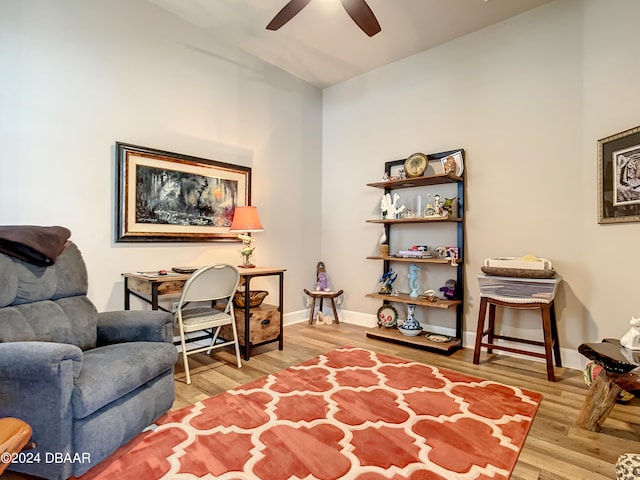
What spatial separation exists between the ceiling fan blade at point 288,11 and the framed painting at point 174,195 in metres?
1.39

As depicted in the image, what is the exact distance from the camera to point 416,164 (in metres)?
3.58

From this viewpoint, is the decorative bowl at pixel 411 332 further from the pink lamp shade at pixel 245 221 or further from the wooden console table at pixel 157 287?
the pink lamp shade at pixel 245 221

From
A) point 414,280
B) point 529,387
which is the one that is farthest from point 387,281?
point 529,387

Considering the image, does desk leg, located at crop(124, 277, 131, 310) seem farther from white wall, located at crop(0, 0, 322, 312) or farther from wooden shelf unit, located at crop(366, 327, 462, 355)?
wooden shelf unit, located at crop(366, 327, 462, 355)

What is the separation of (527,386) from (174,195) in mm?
3226

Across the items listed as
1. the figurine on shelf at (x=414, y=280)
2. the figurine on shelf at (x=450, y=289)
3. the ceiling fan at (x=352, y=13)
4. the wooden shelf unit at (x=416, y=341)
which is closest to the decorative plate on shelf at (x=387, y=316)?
the wooden shelf unit at (x=416, y=341)

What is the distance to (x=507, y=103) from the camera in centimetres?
316

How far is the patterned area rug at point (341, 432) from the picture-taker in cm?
153

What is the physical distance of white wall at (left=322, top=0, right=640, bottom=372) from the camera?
8.13ft

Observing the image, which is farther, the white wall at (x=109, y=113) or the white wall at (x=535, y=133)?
the white wall at (x=535, y=133)

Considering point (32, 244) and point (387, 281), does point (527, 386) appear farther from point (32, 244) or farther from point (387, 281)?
point (32, 244)

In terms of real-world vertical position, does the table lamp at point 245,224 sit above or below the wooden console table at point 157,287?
above

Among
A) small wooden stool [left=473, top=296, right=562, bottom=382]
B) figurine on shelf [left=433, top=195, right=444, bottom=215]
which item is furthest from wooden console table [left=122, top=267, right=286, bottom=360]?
small wooden stool [left=473, top=296, right=562, bottom=382]

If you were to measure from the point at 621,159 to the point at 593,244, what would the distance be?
2.12ft
